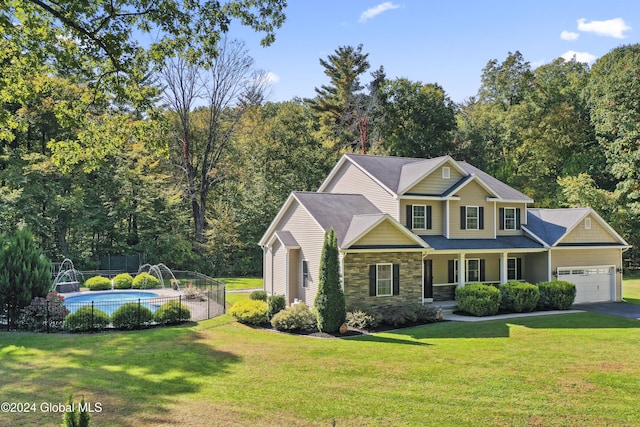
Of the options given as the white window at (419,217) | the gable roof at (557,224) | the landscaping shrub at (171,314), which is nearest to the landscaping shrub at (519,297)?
the gable roof at (557,224)

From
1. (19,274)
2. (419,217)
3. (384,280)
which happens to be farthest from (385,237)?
(19,274)

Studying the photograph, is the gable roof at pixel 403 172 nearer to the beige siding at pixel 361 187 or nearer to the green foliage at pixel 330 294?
the beige siding at pixel 361 187

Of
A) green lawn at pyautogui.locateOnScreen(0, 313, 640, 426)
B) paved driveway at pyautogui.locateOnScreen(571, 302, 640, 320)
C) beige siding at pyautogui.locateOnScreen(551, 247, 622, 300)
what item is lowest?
paved driveway at pyautogui.locateOnScreen(571, 302, 640, 320)

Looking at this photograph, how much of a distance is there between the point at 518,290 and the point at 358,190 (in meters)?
9.80

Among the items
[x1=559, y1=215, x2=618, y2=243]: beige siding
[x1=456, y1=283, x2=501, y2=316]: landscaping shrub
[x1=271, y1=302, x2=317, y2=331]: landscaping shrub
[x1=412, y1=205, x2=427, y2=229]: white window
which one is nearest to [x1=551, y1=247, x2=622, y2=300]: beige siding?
[x1=559, y1=215, x2=618, y2=243]: beige siding

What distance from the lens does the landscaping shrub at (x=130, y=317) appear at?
59.1 feet

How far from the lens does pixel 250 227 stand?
134 feet

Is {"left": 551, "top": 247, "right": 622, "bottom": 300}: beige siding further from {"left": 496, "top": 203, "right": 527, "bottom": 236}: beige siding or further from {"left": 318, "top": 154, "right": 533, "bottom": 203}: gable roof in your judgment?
{"left": 318, "top": 154, "right": 533, "bottom": 203}: gable roof

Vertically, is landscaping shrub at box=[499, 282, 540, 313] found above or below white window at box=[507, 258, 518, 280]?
below

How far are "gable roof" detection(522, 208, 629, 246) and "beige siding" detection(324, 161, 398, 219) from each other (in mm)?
9068

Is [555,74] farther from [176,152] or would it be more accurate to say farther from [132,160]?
[132,160]

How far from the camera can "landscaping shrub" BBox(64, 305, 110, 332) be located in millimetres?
17359

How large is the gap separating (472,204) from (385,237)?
7.82 m

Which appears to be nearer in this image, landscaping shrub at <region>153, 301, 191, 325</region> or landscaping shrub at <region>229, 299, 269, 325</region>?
landscaping shrub at <region>153, 301, 191, 325</region>
